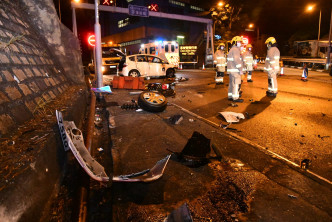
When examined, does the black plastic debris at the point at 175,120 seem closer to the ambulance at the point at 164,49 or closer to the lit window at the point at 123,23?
the ambulance at the point at 164,49

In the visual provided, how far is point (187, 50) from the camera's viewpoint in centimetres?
2706

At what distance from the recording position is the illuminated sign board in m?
26.8

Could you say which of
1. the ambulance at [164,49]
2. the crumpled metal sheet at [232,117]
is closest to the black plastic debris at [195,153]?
the crumpled metal sheet at [232,117]

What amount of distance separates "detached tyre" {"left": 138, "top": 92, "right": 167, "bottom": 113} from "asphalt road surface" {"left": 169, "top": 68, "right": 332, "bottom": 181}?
3.75 feet

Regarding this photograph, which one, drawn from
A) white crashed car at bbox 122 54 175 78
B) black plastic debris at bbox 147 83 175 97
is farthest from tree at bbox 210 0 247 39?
black plastic debris at bbox 147 83 175 97

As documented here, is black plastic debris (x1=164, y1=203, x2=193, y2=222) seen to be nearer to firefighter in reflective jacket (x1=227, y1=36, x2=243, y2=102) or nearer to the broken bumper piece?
the broken bumper piece

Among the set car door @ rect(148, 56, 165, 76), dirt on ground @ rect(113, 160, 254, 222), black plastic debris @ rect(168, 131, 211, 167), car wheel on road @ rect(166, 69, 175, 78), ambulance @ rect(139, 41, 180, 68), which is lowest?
dirt on ground @ rect(113, 160, 254, 222)

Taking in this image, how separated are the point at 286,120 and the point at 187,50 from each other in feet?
73.3

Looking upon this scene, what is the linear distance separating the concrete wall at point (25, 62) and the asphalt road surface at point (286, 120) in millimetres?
4101

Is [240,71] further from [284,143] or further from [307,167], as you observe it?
[307,167]

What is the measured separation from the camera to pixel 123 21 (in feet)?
144

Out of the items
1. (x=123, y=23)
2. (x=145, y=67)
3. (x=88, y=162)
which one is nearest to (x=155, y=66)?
(x=145, y=67)

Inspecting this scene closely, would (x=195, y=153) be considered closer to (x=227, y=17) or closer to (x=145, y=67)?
(x=145, y=67)

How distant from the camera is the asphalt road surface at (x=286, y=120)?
411 cm
